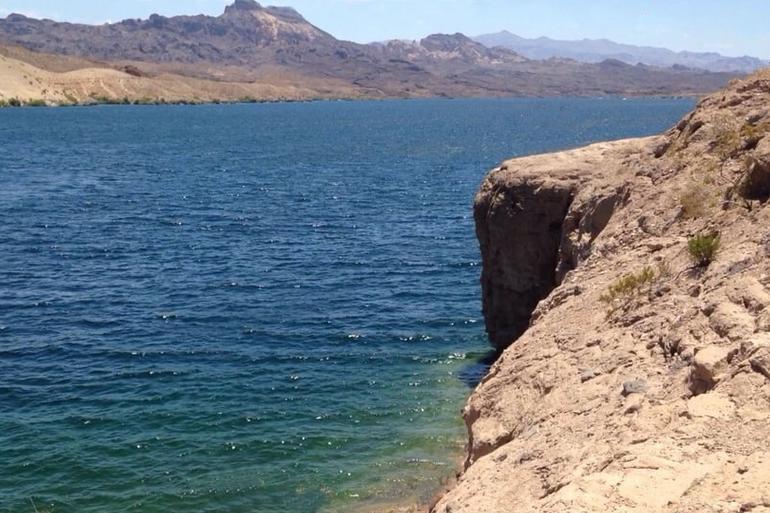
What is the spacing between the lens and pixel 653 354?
41.3 ft

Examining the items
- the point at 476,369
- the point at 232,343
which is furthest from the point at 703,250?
the point at 232,343

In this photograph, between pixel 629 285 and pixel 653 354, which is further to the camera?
pixel 629 285

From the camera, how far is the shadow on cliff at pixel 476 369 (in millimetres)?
28359

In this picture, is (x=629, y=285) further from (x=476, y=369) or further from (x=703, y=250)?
(x=476, y=369)

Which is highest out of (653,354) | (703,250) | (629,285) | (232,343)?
(703,250)

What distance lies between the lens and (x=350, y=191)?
70250 millimetres

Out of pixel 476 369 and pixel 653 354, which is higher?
pixel 653 354

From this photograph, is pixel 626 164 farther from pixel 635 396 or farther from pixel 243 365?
pixel 243 365

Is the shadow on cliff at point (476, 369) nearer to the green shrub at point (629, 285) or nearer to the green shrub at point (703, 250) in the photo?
the green shrub at point (629, 285)

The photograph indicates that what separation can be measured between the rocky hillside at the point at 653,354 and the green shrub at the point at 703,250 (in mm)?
27

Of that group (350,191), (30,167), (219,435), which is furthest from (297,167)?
(219,435)

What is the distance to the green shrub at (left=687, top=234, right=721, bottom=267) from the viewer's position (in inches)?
553

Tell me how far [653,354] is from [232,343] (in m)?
21.4

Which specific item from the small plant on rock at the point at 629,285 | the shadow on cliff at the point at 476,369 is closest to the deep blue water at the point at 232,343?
the shadow on cliff at the point at 476,369
